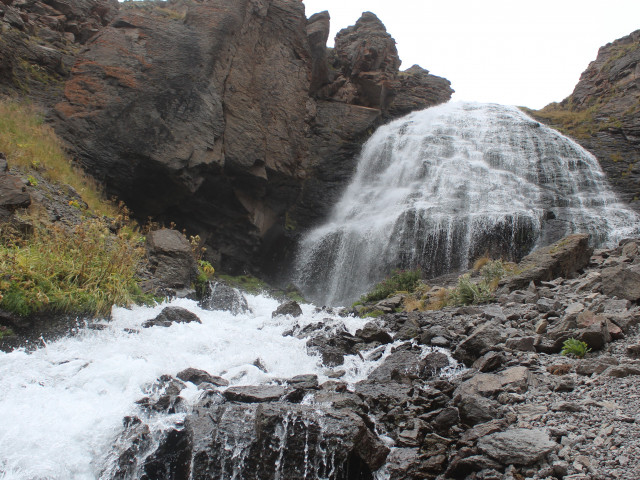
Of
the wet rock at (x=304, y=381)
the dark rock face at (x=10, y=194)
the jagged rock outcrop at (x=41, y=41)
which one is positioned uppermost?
the jagged rock outcrop at (x=41, y=41)

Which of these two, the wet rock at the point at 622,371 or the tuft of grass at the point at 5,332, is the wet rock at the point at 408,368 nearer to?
the wet rock at the point at 622,371

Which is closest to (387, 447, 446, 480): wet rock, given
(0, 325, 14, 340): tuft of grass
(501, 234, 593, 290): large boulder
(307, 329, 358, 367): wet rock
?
(307, 329, 358, 367): wet rock

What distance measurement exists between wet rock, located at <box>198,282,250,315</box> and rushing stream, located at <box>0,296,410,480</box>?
143cm

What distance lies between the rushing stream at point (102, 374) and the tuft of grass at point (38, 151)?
507 centimetres

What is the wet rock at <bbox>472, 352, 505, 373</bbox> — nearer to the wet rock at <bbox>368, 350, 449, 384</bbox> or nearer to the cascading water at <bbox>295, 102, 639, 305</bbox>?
the wet rock at <bbox>368, 350, 449, 384</bbox>

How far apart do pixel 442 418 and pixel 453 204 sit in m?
13.0

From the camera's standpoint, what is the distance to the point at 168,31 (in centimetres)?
1579

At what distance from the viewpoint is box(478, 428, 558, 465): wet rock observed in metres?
3.41

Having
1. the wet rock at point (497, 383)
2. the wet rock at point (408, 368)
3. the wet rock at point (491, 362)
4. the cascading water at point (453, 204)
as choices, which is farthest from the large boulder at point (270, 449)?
the cascading water at point (453, 204)

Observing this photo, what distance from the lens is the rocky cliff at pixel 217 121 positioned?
13859 millimetres

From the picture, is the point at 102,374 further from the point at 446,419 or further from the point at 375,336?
the point at 375,336

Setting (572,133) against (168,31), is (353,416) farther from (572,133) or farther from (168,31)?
(572,133)

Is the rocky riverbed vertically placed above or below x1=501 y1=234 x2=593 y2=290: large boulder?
below

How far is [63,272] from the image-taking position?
19.9 ft
